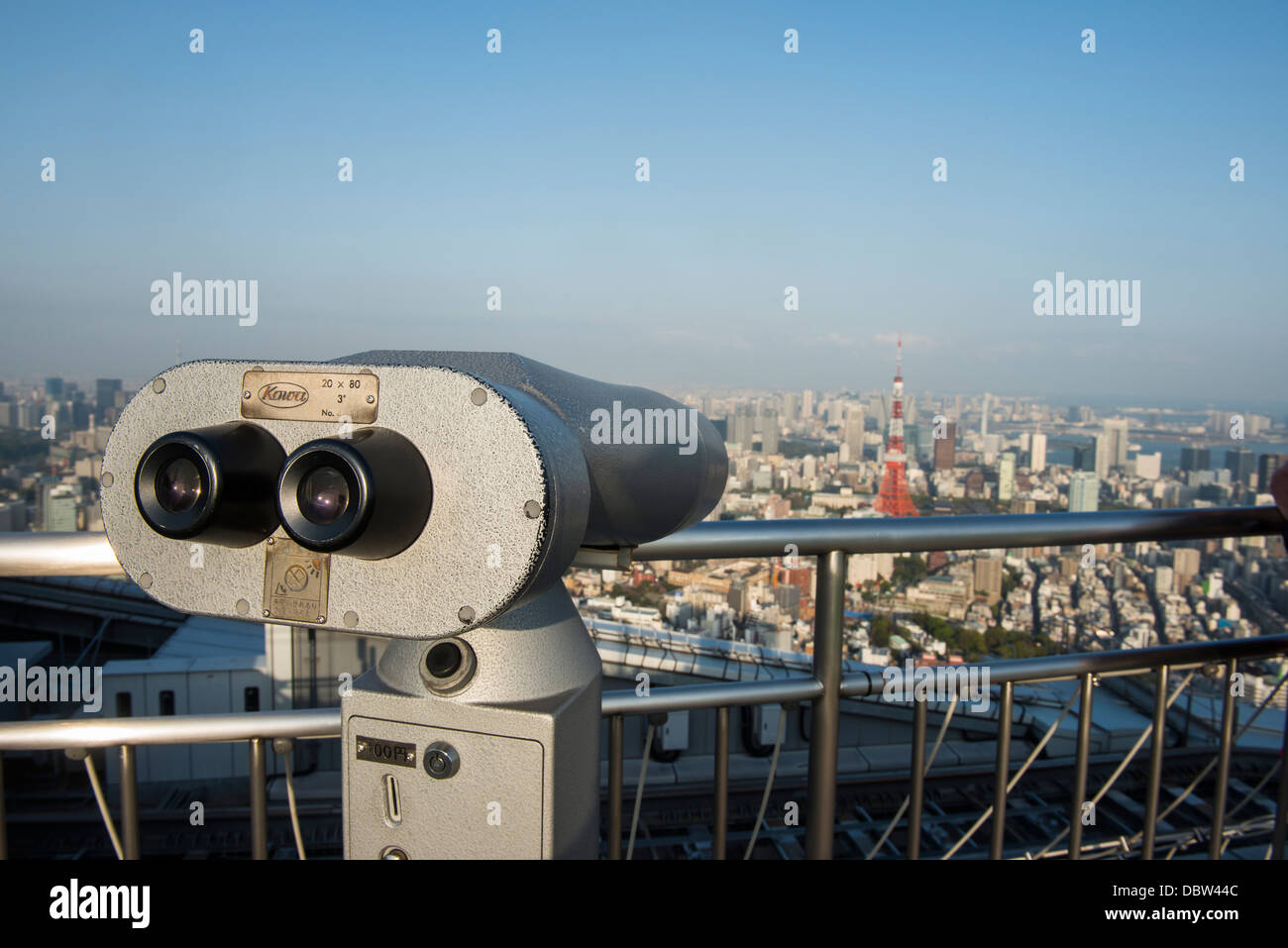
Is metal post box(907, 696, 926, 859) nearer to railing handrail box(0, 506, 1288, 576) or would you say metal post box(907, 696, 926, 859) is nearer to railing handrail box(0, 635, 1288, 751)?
railing handrail box(0, 635, 1288, 751)

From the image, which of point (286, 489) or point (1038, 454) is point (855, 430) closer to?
point (1038, 454)

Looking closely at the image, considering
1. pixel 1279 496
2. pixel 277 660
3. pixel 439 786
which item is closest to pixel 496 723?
pixel 439 786

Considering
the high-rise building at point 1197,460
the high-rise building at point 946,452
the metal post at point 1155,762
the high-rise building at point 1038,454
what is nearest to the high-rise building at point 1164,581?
the high-rise building at point 1197,460

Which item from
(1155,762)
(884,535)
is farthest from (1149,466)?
(884,535)

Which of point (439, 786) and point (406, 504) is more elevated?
point (406, 504)
